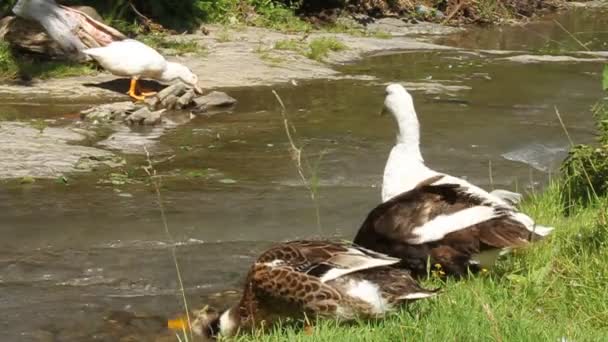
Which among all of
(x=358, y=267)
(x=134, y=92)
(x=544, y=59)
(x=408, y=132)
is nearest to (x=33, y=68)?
(x=134, y=92)

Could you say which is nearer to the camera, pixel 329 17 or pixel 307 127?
pixel 307 127

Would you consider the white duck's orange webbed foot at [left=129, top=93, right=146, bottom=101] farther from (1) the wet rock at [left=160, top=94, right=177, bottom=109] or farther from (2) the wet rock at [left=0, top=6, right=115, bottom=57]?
(2) the wet rock at [left=0, top=6, right=115, bottom=57]

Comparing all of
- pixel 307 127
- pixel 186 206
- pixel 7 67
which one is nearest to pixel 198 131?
pixel 307 127

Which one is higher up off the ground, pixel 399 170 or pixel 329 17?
pixel 399 170

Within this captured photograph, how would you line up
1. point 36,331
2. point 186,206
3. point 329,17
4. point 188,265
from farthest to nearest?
point 329,17
point 186,206
point 188,265
point 36,331

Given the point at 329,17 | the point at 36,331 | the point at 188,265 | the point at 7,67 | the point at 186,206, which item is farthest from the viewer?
the point at 329,17

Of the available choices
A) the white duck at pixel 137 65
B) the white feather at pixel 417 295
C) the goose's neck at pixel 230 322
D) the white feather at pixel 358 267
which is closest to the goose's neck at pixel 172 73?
the white duck at pixel 137 65

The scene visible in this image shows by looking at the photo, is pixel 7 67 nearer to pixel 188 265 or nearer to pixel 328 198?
pixel 328 198

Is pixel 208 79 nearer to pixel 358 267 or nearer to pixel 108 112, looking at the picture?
pixel 108 112

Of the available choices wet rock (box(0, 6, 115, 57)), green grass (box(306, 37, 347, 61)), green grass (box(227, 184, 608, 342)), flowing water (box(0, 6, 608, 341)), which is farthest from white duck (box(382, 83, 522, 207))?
green grass (box(306, 37, 347, 61))

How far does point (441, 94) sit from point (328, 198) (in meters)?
5.51

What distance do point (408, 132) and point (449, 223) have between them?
1.42m

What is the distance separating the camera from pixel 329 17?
20500mm

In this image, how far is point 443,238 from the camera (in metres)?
5.25
